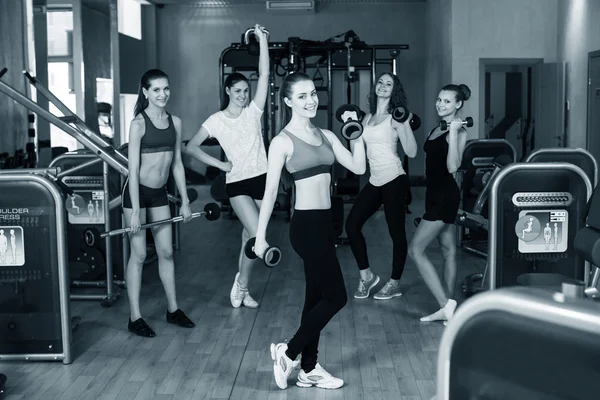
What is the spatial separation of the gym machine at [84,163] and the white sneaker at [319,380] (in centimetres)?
141

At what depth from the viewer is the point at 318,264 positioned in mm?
3354

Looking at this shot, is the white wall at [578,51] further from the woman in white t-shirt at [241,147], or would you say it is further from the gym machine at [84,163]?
the gym machine at [84,163]

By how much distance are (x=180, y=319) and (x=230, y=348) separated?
562mm

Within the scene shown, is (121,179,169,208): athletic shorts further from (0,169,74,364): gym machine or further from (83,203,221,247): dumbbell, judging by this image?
(0,169,74,364): gym machine

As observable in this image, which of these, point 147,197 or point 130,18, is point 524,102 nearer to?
point 130,18

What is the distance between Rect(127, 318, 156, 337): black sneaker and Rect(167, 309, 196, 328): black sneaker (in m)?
0.22

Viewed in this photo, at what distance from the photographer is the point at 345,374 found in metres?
3.78

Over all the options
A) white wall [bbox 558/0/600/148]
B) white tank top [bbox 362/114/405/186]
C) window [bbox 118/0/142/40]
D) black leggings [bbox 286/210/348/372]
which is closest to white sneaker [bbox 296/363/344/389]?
black leggings [bbox 286/210/348/372]

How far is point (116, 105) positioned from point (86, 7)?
1.49 m

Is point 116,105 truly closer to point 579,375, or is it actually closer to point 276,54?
point 276,54

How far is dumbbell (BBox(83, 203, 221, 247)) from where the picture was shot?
427cm

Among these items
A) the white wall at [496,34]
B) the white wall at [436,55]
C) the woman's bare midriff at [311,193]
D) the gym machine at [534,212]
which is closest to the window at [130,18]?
the white wall at [436,55]

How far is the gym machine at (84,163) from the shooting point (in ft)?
13.5

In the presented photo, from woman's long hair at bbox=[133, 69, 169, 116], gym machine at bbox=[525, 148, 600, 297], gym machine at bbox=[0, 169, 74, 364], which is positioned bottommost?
gym machine at bbox=[0, 169, 74, 364]
